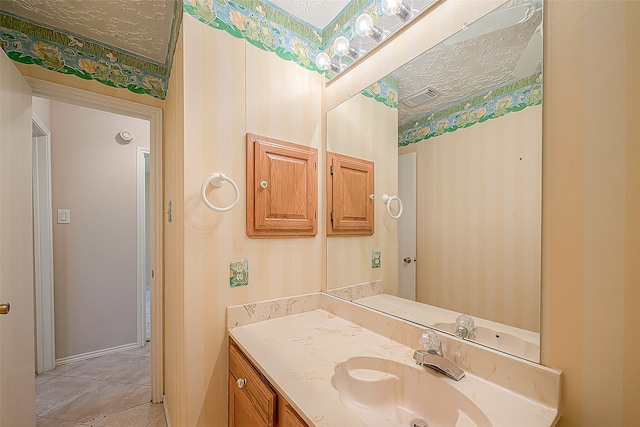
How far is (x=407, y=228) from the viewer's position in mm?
1197

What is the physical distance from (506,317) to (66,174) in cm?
329

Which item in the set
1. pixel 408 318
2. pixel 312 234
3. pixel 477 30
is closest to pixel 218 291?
pixel 312 234

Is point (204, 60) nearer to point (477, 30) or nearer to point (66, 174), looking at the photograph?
point (477, 30)

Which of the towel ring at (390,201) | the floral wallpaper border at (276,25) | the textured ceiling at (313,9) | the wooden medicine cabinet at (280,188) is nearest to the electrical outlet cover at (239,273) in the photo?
the wooden medicine cabinet at (280,188)

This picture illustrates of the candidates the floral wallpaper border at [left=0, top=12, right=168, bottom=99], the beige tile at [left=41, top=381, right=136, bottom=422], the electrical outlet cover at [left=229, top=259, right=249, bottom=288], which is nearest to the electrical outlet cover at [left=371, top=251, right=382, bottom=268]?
the electrical outlet cover at [left=229, top=259, right=249, bottom=288]

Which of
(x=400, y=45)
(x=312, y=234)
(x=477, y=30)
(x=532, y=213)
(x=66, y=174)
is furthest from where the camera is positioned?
(x=66, y=174)

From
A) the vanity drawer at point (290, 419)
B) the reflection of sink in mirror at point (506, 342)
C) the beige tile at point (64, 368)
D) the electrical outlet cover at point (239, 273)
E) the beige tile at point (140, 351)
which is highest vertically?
the electrical outlet cover at point (239, 273)

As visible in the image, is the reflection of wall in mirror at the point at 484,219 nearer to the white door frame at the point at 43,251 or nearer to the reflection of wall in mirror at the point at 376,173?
the reflection of wall in mirror at the point at 376,173

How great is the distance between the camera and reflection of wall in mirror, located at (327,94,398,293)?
127cm

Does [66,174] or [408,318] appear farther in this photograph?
[66,174]

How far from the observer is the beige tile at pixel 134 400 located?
184 centimetres

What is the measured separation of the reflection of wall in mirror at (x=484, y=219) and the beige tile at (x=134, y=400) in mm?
2090

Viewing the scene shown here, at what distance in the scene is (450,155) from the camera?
3.47 ft

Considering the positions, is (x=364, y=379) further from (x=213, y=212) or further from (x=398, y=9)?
(x=398, y=9)
